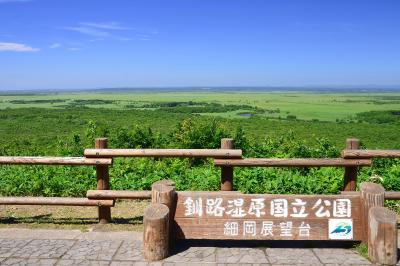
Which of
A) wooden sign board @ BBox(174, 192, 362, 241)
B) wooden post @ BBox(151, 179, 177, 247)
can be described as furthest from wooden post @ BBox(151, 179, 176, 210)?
wooden sign board @ BBox(174, 192, 362, 241)

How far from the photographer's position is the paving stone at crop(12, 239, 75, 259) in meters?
4.35

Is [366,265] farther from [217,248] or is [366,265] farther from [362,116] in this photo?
[362,116]

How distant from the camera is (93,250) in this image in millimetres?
4504

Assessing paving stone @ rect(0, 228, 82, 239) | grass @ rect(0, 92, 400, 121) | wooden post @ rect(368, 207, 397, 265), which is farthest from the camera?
grass @ rect(0, 92, 400, 121)

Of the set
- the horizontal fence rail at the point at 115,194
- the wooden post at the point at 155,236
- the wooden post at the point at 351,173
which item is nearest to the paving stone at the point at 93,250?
the wooden post at the point at 155,236

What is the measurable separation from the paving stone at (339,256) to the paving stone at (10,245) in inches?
132

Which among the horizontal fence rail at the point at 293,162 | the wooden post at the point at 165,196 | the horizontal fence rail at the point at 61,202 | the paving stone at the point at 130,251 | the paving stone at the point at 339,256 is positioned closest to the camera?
the paving stone at the point at 339,256

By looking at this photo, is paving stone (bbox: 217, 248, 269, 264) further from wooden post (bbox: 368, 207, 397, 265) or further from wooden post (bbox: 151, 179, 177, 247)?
wooden post (bbox: 368, 207, 397, 265)

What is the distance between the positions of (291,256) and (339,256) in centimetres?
51

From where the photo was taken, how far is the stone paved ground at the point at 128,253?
4.18m

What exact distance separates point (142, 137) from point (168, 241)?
36.3 feet

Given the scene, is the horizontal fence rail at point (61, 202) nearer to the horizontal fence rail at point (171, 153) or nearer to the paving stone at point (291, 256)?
the horizontal fence rail at point (171, 153)

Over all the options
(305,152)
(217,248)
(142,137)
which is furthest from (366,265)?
(142,137)

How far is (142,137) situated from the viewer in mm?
15234
